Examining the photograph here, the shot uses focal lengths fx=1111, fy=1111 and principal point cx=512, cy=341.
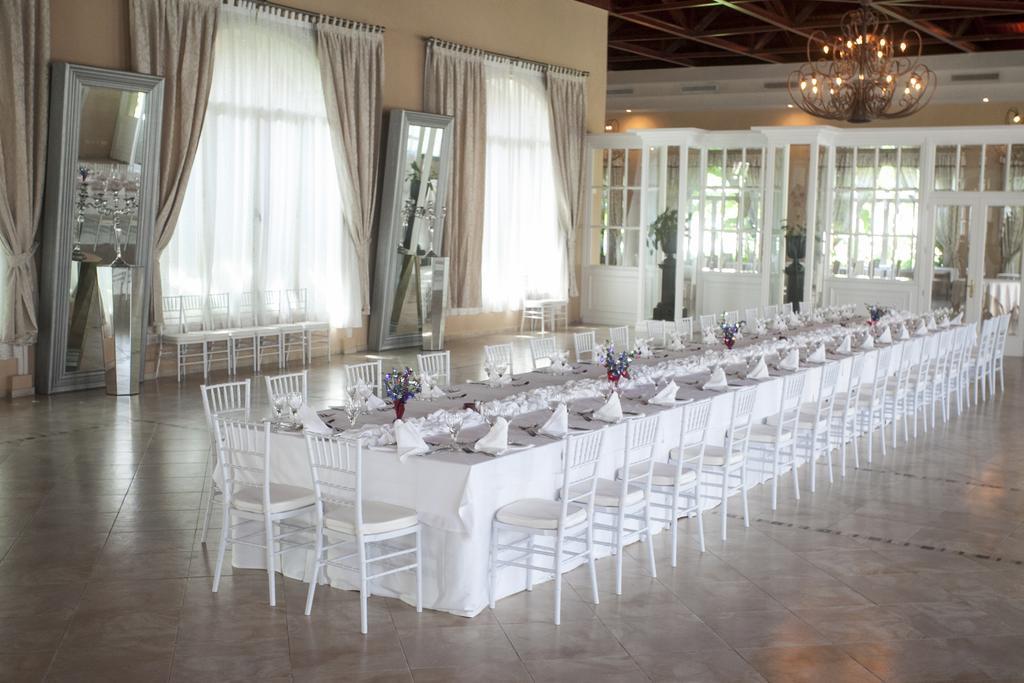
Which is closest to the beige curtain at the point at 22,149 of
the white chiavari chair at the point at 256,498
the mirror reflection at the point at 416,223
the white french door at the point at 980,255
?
the mirror reflection at the point at 416,223

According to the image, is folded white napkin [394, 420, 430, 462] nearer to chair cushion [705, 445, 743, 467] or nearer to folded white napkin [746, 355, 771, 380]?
chair cushion [705, 445, 743, 467]

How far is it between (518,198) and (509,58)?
1919 millimetres

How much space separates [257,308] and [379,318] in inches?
74.2

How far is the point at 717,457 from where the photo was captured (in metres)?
6.05

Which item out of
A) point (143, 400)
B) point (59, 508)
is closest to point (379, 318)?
point (143, 400)

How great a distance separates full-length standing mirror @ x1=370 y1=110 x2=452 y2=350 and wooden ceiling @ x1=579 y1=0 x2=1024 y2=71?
4504 mm

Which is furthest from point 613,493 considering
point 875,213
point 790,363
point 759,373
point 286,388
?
point 875,213

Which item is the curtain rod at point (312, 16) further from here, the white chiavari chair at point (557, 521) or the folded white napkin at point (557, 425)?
the white chiavari chair at point (557, 521)

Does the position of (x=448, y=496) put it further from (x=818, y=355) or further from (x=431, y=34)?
(x=431, y=34)

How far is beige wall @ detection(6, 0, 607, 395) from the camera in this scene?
9.76 meters

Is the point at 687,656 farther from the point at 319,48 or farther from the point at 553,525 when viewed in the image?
the point at 319,48

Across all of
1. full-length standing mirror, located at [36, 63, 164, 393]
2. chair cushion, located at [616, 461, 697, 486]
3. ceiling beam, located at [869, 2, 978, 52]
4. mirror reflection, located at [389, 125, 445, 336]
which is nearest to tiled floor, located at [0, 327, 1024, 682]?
chair cushion, located at [616, 461, 697, 486]

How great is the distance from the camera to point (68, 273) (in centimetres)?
965

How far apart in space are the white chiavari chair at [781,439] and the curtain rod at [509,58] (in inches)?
319
